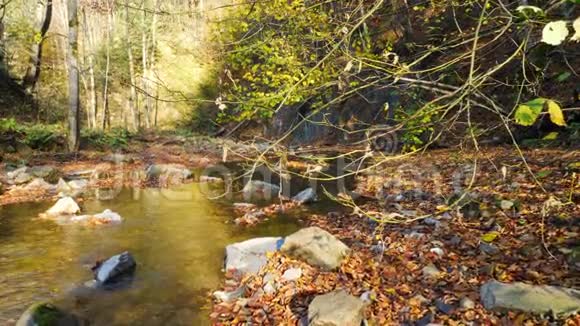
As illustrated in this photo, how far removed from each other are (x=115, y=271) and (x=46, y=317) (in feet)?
4.24

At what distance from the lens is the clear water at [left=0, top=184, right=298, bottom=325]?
15.8ft

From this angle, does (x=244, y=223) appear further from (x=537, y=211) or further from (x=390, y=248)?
(x=537, y=211)

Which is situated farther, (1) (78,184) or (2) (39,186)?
(1) (78,184)

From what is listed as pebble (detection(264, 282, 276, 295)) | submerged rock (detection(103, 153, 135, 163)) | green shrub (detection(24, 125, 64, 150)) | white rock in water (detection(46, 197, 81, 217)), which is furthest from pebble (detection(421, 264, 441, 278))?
green shrub (detection(24, 125, 64, 150))

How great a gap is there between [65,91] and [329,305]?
1158 inches

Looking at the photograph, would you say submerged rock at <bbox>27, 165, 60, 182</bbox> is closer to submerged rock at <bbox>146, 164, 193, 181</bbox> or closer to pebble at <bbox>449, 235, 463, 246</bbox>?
submerged rock at <bbox>146, 164, 193, 181</bbox>

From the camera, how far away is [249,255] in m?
5.84

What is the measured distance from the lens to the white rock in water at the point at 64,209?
28.3ft

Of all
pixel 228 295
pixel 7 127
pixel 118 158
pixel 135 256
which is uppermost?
pixel 7 127

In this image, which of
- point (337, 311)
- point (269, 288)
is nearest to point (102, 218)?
point (269, 288)

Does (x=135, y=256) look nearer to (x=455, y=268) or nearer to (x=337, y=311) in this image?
(x=337, y=311)

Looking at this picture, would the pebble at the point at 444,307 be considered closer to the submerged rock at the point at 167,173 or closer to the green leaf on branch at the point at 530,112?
the green leaf on branch at the point at 530,112

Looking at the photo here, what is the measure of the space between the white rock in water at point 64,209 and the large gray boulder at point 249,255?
4.53 m

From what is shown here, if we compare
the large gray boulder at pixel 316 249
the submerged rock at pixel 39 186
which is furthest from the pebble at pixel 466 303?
the submerged rock at pixel 39 186
